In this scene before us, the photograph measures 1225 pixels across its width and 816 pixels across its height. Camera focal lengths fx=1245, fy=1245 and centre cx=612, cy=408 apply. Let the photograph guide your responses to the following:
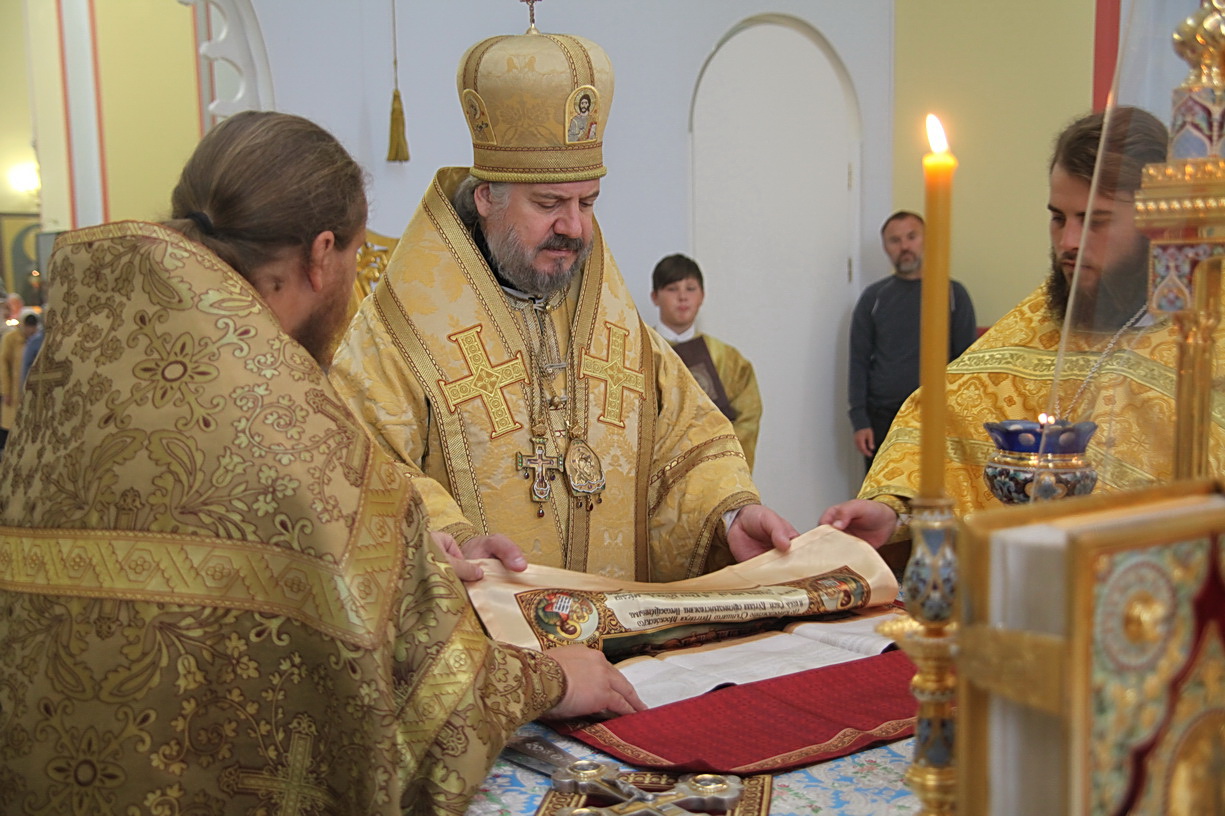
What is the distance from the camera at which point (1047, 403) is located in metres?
2.23

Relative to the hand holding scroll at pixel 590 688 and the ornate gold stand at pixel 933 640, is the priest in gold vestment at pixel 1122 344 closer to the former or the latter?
the ornate gold stand at pixel 933 640

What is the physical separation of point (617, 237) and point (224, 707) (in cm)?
575

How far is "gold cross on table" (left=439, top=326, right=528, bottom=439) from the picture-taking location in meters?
2.86

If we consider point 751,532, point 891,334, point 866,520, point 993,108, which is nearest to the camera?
point 866,520

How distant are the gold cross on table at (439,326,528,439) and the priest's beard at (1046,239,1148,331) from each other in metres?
1.56

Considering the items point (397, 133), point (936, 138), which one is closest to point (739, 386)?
point (397, 133)

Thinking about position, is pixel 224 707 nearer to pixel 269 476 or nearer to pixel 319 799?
pixel 319 799

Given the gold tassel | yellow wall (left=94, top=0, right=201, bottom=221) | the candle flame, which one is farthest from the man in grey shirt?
the candle flame

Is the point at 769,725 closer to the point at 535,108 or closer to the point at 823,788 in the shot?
the point at 823,788

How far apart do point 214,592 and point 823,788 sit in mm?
A: 781

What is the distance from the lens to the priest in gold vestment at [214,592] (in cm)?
152

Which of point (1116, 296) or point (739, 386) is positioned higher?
point (1116, 296)

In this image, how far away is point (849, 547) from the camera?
92.7 inches

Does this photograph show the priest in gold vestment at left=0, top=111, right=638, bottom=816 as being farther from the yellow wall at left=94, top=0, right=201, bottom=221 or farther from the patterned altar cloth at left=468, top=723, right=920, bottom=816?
the yellow wall at left=94, top=0, right=201, bottom=221
